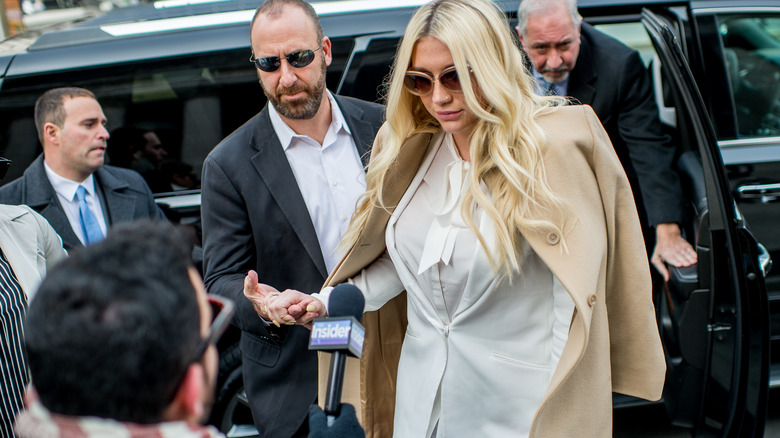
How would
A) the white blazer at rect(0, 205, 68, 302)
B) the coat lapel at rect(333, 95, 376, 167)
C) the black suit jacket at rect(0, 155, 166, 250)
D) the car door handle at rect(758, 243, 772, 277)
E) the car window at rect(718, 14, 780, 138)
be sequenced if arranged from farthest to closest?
the car window at rect(718, 14, 780, 138) → the black suit jacket at rect(0, 155, 166, 250) → the car door handle at rect(758, 243, 772, 277) → the coat lapel at rect(333, 95, 376, 167) → the white blazer at rect(0, 205, 68, 302)

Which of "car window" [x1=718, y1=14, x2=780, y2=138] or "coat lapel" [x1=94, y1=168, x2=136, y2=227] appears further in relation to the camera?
"car window" [x1=718, y1=14, x2=780, y2=138]

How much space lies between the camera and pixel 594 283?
1893 mm

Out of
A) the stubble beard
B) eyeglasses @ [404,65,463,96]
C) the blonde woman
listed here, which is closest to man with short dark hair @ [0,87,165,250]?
the stubble beard

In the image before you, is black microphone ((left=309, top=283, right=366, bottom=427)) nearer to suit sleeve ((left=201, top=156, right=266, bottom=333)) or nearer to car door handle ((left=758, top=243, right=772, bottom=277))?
suit sleeve ((left=201, top=156, right=266, bottom=333))

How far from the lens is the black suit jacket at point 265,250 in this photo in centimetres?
250

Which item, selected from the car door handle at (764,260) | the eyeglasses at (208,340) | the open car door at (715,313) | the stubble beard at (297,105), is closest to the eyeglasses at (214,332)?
the eyeglasses at (208,340)

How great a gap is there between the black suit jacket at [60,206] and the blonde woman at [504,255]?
1.42m

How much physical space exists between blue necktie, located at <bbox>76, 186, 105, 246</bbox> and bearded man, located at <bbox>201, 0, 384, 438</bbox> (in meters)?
1.06

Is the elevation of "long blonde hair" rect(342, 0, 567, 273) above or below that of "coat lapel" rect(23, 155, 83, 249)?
above

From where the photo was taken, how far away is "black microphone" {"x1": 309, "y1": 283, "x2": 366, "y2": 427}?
1391 mm

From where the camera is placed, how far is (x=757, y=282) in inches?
105

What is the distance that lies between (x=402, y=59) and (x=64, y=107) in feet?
6.19

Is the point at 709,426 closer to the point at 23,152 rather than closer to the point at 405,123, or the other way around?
the point at 405,123

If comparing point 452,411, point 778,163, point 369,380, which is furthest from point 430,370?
point 778,163
